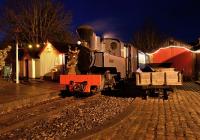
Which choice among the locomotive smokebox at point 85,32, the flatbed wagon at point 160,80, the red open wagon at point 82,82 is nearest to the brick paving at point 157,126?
the flatbed wagon at point 160,80

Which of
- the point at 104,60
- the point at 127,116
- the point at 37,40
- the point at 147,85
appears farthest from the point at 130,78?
the point at 37,40

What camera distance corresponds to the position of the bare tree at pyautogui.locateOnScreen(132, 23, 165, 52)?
6025cm

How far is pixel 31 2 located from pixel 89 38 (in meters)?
27.7

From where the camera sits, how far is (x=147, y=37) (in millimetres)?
60938

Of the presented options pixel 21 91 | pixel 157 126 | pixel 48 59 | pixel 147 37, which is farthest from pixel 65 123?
pixel 147 37

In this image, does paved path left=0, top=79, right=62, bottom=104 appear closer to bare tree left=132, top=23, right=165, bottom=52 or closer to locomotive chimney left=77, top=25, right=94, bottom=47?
locomotive chimney left=77, top=25, right=94, bottom=47

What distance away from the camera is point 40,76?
102 feet

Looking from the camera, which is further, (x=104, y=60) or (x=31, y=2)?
(x=31, y=2)

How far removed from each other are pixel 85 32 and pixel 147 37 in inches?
1849

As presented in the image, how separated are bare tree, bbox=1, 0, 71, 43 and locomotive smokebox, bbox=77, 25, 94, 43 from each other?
25960mm

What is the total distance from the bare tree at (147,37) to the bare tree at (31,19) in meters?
23.9

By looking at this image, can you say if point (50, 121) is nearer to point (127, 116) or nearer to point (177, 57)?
point (127, 116)

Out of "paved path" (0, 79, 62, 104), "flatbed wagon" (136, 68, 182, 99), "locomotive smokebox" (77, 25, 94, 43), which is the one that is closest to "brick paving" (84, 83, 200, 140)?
"flatbed wagon" (136, 68, 182, 99)

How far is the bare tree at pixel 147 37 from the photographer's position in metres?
60.2
